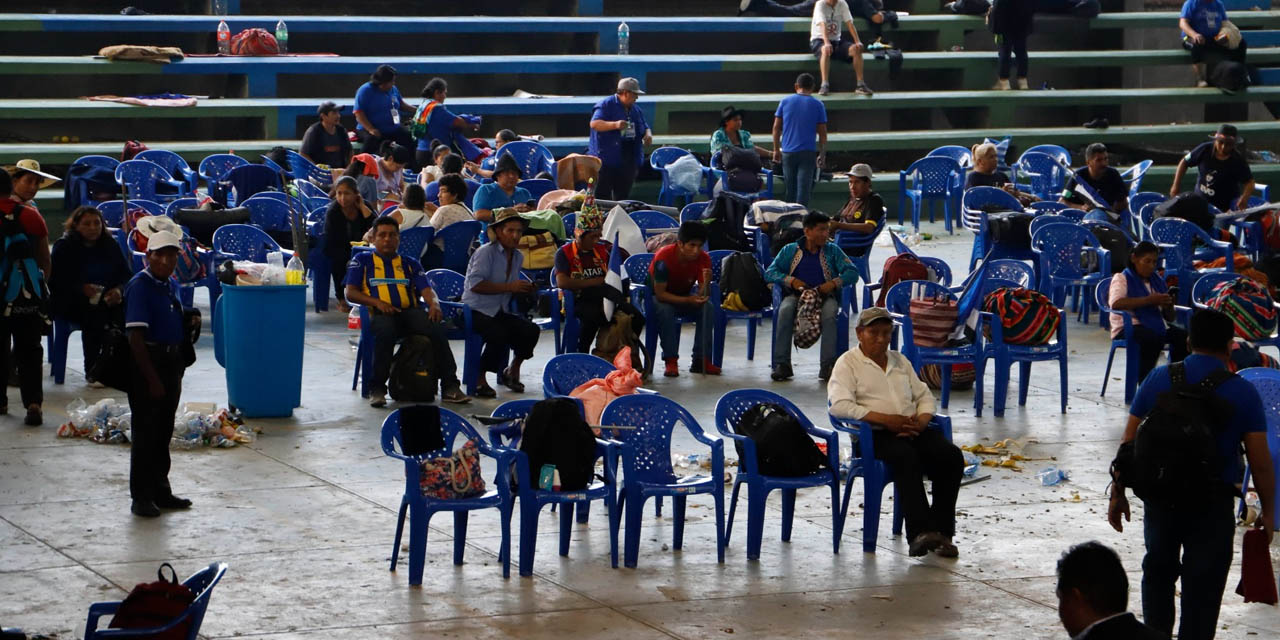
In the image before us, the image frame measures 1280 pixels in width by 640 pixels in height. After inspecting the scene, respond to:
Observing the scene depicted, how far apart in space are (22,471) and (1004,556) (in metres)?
5.72

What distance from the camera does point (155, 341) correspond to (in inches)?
364

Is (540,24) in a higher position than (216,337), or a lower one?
higher

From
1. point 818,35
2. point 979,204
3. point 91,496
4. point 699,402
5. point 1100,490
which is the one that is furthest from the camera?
point 818,35

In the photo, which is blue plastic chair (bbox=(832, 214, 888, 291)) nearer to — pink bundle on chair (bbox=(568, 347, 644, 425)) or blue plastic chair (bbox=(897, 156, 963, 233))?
blue plastic chair (bbox=(897, 156, 963, 233))

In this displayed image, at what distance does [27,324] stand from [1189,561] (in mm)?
7835

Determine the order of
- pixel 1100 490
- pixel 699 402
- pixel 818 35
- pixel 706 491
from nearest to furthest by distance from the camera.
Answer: pixel 706 491 < pixel 1100 490 < pixel 699 402 < pixel 818 35

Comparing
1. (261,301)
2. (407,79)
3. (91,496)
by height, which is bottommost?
(91,496)

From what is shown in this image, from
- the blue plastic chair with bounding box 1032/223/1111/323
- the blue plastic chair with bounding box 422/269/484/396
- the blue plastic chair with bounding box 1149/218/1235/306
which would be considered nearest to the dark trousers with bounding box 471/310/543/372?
the blue plastic chair with bounding box 422/269/484/396

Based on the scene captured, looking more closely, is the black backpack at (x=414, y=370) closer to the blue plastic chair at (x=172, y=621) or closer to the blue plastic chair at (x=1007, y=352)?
the blue plastic chair at (x=1007, y=352)

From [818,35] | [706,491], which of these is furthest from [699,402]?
[818,35]

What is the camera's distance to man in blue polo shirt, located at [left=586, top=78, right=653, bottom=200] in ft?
69.4

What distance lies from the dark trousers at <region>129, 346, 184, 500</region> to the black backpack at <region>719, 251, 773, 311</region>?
223 inches

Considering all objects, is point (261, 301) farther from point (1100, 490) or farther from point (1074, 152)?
point (1074, 152)

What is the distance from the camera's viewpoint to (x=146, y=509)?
30.7 ft
